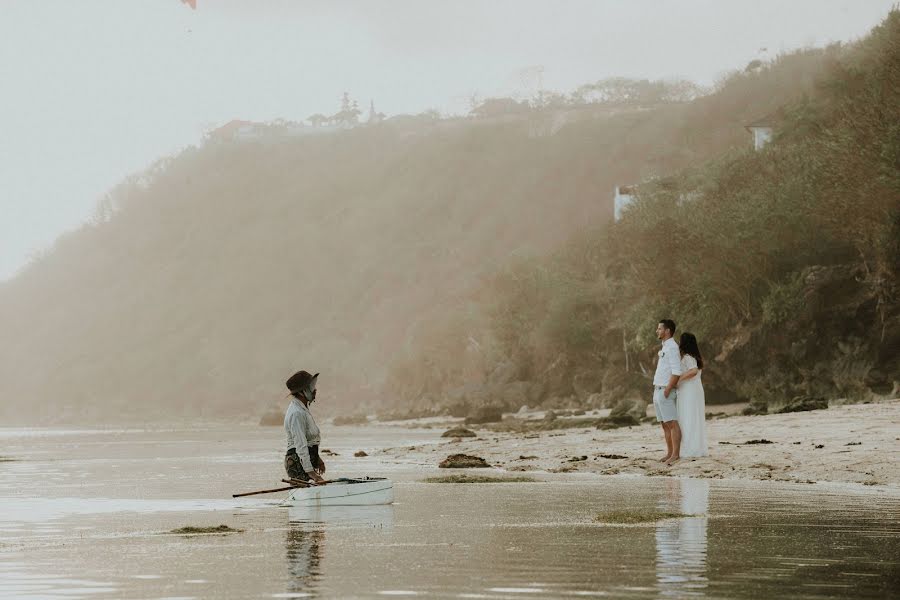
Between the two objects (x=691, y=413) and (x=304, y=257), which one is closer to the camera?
(x=691, y=413)

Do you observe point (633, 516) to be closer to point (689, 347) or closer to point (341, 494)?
point (341, 494)

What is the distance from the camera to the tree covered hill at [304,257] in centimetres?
14225

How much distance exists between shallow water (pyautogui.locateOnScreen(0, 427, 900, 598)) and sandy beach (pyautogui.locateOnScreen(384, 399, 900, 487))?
1.50m

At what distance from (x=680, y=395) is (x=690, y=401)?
0.19 meters

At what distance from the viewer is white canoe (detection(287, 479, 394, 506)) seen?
16922mm

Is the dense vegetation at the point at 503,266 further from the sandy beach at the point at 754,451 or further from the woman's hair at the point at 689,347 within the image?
the woman's hair at the point at 689,347

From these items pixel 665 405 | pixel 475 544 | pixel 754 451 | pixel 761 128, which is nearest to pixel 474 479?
pixel 665 405

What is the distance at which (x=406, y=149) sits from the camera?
609ft

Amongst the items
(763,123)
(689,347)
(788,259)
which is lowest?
(689,347)

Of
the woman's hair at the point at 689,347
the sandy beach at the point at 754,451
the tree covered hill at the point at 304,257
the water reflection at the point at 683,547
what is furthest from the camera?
the tree covered hill at the point at 304,257

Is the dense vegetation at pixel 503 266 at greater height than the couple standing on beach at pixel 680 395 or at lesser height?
greater

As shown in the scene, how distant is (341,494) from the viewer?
17.0 metres

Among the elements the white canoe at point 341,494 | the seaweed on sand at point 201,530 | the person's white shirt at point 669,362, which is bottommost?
the seaweed on sand at point 201,530

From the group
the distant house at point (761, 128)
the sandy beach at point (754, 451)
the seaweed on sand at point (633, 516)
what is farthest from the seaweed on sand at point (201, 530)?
the distant house at point (761, 128)
